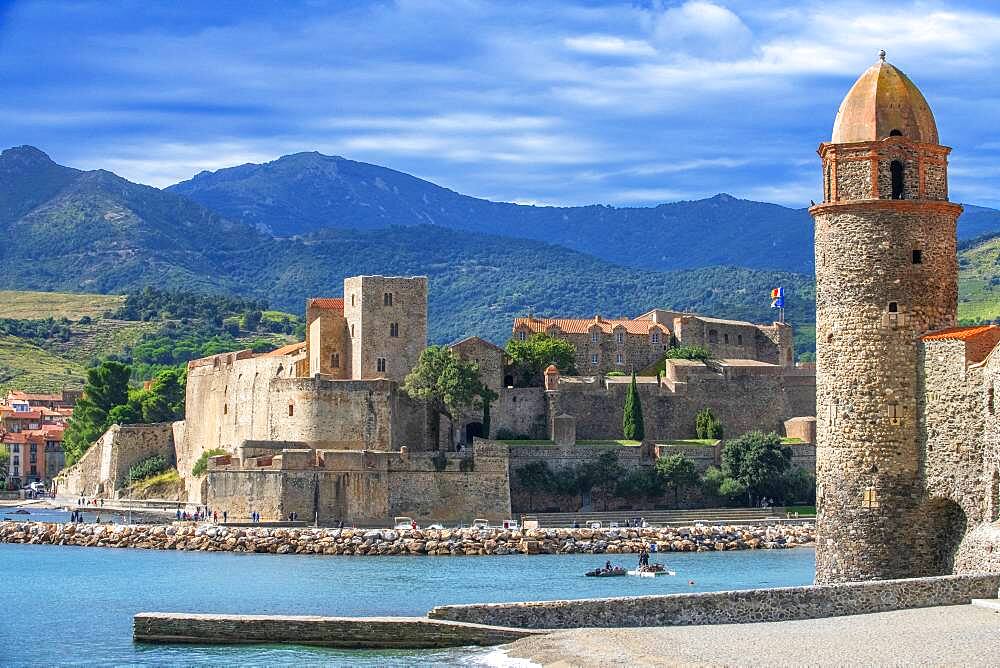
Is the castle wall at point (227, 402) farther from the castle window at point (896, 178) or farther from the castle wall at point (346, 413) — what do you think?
the castle window at point (896, 178)

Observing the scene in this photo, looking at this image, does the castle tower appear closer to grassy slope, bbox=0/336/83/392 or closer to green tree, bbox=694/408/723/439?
green tree, bbox=694/408/723/439

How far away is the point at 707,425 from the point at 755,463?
426 cm

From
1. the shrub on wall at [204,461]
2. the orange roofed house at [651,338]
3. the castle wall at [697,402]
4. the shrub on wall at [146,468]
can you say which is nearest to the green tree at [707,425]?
the castle wall at [697,402]

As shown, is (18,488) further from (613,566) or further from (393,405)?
(613,566)

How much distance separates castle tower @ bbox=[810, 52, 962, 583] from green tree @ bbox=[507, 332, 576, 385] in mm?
36454

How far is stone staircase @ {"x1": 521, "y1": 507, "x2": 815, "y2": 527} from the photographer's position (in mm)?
56344

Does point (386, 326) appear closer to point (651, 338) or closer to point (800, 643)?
point (651, 338)

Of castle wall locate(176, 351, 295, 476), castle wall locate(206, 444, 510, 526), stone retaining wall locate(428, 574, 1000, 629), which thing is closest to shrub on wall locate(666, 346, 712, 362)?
castle wall locate(206, 444, 510, 526)

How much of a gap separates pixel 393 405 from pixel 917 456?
33.1 m

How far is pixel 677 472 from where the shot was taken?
58719mm

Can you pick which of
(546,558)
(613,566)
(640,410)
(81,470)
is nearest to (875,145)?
(613,566)

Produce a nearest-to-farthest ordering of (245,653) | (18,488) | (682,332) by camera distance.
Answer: (245,653) → (682,332) → (18,488)

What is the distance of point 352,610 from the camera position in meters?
33.2

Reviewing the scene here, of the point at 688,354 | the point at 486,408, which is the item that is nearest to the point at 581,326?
the point at 688,354
